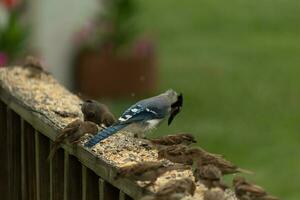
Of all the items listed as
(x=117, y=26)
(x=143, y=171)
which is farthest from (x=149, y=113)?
(x=117, y=26)

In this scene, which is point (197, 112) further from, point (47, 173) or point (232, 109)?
point (47, 173)

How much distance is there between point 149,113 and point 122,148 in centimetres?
44

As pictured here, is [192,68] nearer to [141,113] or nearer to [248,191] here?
[141,113]

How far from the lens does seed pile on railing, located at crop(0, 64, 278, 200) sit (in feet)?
10.9

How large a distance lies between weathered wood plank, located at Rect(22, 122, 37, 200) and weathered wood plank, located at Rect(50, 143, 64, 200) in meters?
0.34

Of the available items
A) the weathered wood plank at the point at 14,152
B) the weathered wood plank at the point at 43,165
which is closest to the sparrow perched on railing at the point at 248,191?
the weathered wood plank at the point at 43,165

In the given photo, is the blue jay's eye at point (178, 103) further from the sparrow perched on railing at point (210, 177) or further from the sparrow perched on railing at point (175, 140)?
the sparrow perched on railing at point (210, 177)

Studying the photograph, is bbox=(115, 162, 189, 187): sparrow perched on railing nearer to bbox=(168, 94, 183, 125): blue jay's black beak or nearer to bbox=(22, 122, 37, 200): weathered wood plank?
bbox=(168, 94, 183, 125): blue jay's black beak

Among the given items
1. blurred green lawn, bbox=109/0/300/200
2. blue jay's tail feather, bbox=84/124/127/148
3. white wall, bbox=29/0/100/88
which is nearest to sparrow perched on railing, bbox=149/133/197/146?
blue jay's tail feather, bbox=84/124/127/148

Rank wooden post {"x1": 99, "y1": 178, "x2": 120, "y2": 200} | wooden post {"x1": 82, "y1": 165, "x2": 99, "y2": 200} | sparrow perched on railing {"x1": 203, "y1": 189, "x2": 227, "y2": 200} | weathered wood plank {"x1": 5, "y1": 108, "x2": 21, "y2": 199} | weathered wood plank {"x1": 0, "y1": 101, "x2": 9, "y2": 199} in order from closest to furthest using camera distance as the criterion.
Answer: sparrow perched on railing {"x1": 203, "y1": 189, "x2": 227, "y2": 200}
wooden post {"x1": 99, "y1": 178, "x2": 120, "y2": 200}
wooden post {"x1": 82, "y1": 165, "x2": 99, "y2": 200}
weathered wood plank {"x1": 5, "y1": 108, "x2": 21, "y2": 199}
weathered wood plank {"x1": 0, "y1": 101, "x2": 9, "y2": 199}

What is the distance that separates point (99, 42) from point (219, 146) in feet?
12.0

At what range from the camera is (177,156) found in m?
3.67

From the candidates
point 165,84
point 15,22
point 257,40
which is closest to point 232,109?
point 165,84

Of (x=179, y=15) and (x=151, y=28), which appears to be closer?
(x=151, y=28)
